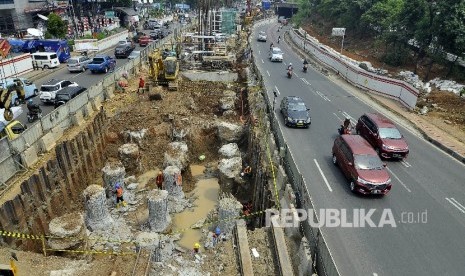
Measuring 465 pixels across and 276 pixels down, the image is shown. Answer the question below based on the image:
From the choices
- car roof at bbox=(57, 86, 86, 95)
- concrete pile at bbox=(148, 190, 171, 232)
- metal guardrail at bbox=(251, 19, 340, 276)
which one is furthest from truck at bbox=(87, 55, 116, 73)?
metal guardrail at bbox=(251, 19, 340, 276)

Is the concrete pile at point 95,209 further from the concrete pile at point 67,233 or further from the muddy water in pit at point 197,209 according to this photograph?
the muddy water in pit at point 197,209

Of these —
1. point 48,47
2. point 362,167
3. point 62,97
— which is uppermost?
point 362,167

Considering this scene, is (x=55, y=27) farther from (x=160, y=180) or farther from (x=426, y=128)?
(x=426, y=128)

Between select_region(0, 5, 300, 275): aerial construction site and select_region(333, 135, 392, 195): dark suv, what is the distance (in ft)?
12.1

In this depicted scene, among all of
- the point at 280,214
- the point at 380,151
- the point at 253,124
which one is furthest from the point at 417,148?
the point at 280,214

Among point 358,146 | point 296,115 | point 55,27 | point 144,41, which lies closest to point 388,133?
point 358,146

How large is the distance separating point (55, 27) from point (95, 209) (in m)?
48.3

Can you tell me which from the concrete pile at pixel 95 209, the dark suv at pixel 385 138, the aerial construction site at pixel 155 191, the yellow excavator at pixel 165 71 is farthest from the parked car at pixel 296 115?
the concrete pile at pixel 95 209

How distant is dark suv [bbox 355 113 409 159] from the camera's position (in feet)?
65.3

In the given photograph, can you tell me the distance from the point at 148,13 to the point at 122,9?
30.4 meters

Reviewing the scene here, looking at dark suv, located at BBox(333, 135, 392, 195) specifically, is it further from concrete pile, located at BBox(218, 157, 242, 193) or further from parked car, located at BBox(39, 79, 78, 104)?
parked car, located at BBox(39, 79, 78, 104)

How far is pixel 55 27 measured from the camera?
183 feet

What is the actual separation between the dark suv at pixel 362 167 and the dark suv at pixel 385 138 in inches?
88.4

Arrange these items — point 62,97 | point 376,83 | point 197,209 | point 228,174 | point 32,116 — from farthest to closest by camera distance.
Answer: point 376,83
point 62,97
point 32,116
point 228,174
point 197,209
